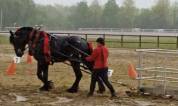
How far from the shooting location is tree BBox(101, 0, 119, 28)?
394 ft

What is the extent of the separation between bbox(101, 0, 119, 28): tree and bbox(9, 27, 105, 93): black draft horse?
351 feet

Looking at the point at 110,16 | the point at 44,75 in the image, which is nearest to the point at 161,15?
the point at 110,16

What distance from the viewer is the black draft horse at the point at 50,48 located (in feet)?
41.1

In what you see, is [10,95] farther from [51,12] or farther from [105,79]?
[51,12]

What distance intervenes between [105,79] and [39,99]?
5.48 ft

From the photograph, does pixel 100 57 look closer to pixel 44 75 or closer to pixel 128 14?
pixel 44 75

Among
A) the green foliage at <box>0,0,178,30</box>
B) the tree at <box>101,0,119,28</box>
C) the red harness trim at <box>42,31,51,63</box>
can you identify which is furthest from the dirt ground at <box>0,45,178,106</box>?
the tree at <box>101,0,119,28</box>

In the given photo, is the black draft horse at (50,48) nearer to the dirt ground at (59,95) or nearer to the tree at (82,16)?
the dirt ground at (59,95)

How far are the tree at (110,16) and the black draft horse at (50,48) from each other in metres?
107

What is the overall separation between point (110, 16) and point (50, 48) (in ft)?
361

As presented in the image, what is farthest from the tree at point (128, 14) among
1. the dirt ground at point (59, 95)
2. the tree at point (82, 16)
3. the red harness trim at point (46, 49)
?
the red harness trim at point (46, 49)

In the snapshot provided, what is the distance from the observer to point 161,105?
35.2 ft

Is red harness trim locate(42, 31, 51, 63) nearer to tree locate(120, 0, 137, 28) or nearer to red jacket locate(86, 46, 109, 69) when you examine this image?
red jacket locate(86, 46, 109, 69)

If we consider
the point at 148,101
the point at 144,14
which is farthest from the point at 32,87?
the point at 144,14
